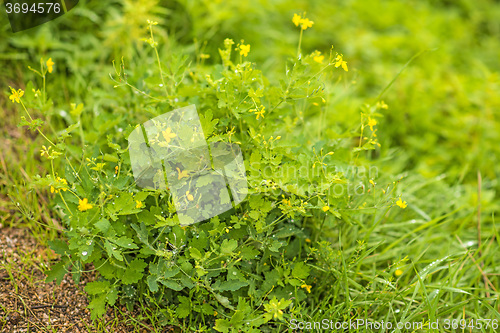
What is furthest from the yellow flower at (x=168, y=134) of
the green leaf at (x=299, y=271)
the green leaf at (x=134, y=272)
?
the green leaf at (x=299, y=271)

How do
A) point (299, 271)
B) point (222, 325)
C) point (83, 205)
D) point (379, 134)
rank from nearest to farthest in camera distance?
point (83, 205), point (222, 325), point (299, 271), point (379, 134)

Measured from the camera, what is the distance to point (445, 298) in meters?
1.89

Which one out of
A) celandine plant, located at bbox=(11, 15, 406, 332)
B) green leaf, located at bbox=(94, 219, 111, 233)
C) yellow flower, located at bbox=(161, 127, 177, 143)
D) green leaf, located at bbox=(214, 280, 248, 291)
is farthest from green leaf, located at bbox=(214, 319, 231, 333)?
yellow flower, located at bbox=(161, 127, 177, 143)

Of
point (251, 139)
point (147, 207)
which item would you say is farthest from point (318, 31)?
point (147, 207)

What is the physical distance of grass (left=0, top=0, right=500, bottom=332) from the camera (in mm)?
1752

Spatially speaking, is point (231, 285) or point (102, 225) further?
point (231, 285)

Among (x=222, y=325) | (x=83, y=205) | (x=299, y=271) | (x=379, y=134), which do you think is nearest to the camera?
(x=83, y=205)

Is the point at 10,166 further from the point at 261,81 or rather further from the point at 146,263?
the point at 261,81

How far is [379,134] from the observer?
91.7 inches

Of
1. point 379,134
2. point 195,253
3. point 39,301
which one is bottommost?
point 39,301

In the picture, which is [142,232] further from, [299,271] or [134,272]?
[299,271]

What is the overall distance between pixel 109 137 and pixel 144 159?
17 centimetres

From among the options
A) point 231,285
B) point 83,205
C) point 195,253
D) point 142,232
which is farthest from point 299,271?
point 83,205

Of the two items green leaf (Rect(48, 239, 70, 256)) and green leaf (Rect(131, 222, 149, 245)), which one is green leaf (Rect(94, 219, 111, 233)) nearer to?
green leaf (Rect(131, 222, 149, 245))
